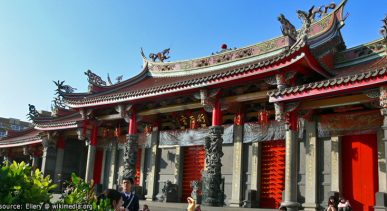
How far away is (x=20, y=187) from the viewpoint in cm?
379

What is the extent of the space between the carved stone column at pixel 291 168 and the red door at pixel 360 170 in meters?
1.80

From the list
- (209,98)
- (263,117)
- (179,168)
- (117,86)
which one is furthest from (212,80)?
(117,86)

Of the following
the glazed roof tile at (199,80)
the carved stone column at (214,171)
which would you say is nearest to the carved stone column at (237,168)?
the carved stone column at (214,171)

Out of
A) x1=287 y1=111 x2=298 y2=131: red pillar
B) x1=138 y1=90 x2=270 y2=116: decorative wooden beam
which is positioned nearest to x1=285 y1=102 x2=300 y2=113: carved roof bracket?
x1=287 y1=111 x2=298 y2=131: red pillar

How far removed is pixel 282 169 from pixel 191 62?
21.4ft

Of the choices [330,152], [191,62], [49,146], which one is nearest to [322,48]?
[330,152]

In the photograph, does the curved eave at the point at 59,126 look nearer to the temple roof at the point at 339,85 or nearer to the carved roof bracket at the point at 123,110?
the carved roof bracket at the point at 123,110

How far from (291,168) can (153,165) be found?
755cm

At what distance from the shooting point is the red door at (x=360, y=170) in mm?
11047

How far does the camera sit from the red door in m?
11.0

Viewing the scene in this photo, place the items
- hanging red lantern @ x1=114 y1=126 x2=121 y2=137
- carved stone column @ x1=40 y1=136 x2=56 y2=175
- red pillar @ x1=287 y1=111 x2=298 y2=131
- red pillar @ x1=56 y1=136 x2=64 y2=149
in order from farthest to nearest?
red pillar @ x1=56 y1=136 x2=64 y2=149
carved stone column @ x1=40 y1=136 x2=56 y2=175
hanging red lantern @ x1=114 y1=126 x2=121 y2=137
red pillar @ x1=287 y1=111 x2=298 y2=131

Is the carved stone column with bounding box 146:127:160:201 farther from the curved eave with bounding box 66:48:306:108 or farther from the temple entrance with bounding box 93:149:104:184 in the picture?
the temple entrance with bounding box 93:149:104:184

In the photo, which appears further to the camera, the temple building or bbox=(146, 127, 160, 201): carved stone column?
bbox=(146, 127, 160, 201): carved stone column

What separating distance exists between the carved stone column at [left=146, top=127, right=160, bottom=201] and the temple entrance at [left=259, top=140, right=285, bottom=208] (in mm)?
5077
